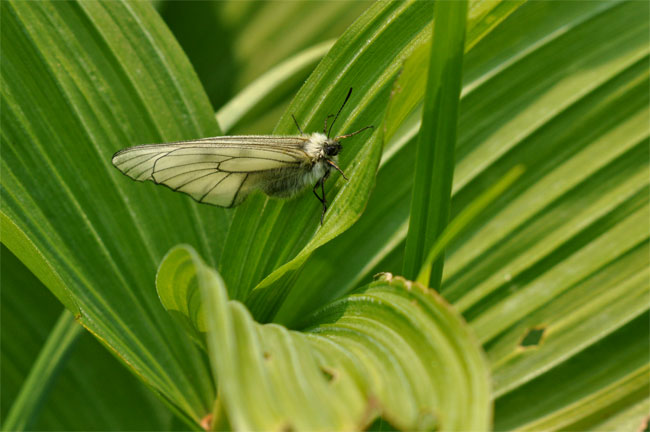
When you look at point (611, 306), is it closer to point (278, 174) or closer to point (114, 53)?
point (278, 174)

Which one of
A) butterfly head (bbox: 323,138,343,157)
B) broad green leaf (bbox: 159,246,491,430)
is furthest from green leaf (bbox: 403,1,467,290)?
butterfly head (bbox: 323,138,343,157)

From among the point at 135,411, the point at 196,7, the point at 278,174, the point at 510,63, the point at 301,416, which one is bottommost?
the point at 301,416

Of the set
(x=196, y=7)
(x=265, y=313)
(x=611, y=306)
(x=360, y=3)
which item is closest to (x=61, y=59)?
(x=265, y=313)

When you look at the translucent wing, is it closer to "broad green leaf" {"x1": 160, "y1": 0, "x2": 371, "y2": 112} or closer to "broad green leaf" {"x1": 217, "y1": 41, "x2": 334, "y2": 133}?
"broad green leaf" {"x1": 217, "y1": 41, "x2": 334, "y2": 133}

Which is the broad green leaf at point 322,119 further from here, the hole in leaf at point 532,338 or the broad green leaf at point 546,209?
the hole in leaf at point 532,338

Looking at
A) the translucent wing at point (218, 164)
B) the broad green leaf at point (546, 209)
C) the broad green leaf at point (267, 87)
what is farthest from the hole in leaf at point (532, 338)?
Result: the broad green leaf at point (267, 87)
